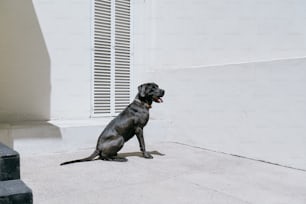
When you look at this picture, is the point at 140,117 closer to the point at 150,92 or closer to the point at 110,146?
the point at 150,92

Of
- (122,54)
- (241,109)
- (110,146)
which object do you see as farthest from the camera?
(122,54)

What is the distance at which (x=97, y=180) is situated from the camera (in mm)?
3271

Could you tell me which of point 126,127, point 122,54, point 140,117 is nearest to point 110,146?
point 126,127

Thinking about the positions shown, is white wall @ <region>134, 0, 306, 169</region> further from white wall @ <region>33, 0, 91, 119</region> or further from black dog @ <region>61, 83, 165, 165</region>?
black dog @ <region>61, 83, 165, 165</region>

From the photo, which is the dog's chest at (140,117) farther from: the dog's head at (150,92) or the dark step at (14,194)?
the dark step at (14,194)

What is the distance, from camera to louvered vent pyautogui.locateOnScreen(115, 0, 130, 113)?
5703 mm

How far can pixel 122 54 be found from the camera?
19.0 ft

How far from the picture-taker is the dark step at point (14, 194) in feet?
6.47

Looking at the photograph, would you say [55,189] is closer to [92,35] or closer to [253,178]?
[253,178]

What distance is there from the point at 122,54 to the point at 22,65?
1.66 meters

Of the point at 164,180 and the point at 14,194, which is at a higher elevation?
the point at 14,194

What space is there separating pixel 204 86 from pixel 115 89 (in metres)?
1.55

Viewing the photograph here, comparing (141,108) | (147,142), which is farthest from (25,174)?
(147,142)

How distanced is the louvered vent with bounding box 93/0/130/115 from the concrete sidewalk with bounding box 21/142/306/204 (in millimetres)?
1325
